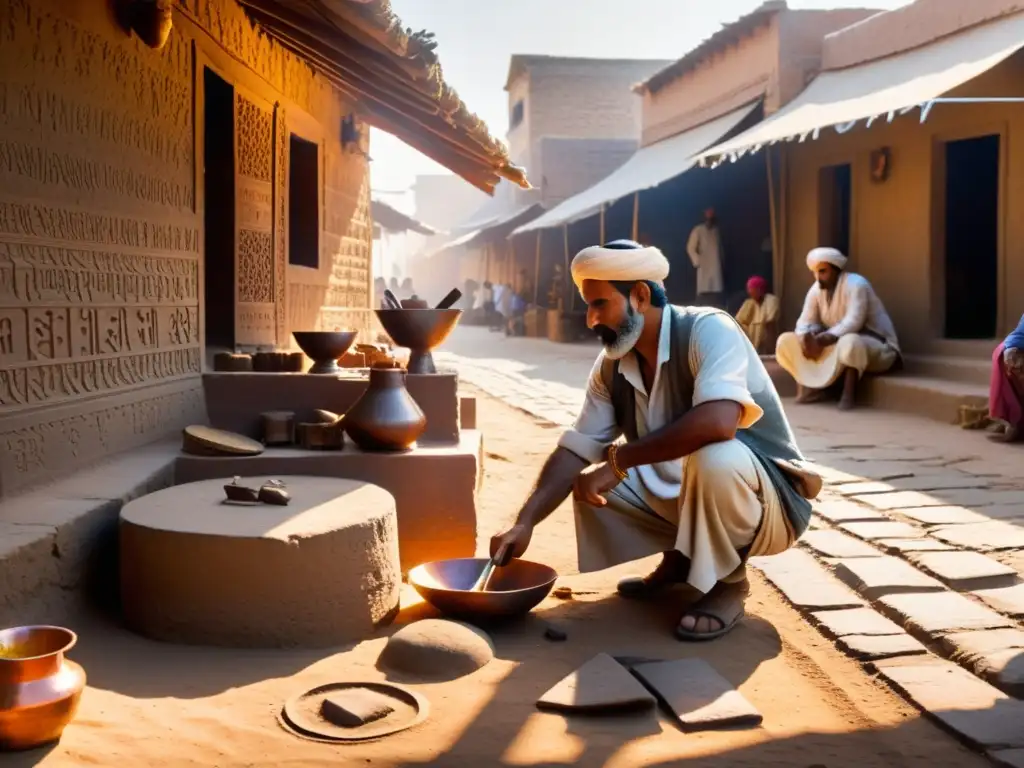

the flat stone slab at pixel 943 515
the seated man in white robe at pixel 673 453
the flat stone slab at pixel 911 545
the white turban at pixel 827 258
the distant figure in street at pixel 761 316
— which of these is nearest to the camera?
the seated man in white robe at pixel 673 453

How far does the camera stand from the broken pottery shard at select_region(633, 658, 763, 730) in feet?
8.59

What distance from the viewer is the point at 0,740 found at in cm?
233

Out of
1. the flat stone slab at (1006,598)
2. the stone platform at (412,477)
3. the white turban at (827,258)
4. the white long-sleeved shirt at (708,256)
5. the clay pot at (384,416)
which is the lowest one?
the flat stone slab at (1006,598)

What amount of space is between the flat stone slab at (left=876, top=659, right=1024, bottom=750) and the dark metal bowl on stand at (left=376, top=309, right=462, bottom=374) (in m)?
2.68

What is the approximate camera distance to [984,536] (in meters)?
4.40

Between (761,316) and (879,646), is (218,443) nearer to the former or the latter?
(879,646)

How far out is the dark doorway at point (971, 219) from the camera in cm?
1055

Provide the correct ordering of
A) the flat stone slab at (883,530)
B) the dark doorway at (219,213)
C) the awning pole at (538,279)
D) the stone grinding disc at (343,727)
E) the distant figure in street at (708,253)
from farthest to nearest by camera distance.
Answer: the awning pole at (538,279) < the distant figure in street at (708,253) < the dark doorway at (219,213) < the flat stone slab at (883,530) < the stone grinding disc at (343,727)

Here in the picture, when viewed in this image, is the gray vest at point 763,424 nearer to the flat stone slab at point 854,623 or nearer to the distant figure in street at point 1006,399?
the flat stone slab at point 854,623

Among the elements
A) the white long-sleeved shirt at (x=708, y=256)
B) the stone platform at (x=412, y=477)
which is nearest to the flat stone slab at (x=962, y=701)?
the stone platform at (x=412, y=477)

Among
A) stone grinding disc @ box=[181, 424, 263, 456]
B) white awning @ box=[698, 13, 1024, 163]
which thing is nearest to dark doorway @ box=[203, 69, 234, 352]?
stone grinding disc @ box=[181, 424, 263, 456]

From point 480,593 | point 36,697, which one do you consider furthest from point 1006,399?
point 36,697

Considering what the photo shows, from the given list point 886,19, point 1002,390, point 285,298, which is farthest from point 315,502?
point 886,19

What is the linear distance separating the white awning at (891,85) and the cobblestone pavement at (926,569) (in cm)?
260
